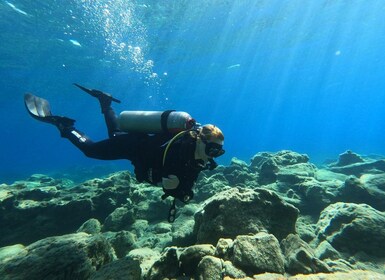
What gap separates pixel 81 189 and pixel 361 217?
31.4ft

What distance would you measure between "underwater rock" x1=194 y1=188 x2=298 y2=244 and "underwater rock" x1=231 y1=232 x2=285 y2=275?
1.10 m

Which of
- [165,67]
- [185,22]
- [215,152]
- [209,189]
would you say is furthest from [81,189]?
[165,67]

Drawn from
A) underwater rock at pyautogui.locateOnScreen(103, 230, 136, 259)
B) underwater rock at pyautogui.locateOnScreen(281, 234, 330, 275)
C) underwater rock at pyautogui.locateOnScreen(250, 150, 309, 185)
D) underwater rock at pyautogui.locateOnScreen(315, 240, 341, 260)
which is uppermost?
underwater rock at pyautogui.locateOnScreen(250, 150, 309, 185)

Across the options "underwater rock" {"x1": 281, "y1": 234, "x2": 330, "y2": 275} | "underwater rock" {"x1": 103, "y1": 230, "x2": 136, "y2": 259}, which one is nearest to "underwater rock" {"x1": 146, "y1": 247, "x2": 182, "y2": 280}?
"underwater rock" {"x1": 281, "y1": 234, "x2": 330, "y2": 275}

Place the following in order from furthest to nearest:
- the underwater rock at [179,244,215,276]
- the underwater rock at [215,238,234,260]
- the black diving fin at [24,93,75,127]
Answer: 1. the black diving fin at [24,93,75,127]
2. the underwater rock at [215,238,234,260]
3. the underwater rock at [179,244,215,276]

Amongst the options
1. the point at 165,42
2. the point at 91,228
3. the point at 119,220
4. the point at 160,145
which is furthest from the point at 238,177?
the point at 165,42

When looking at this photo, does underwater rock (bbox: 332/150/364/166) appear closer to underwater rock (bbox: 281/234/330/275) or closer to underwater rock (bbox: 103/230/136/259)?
underwater rock (bbox: 281/234/330/275)

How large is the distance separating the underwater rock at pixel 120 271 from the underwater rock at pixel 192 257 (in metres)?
0.68

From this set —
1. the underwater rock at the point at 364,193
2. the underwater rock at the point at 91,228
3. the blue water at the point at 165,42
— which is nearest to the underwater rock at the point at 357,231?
the underwater rock at the point at 364,193

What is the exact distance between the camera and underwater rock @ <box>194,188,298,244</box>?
4.95m

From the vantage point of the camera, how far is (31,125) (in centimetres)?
9019

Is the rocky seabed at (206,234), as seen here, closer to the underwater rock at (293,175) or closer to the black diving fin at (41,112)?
the underwater rock at (293,175)

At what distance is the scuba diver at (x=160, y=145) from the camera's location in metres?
4.57

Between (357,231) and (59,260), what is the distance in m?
5.70
